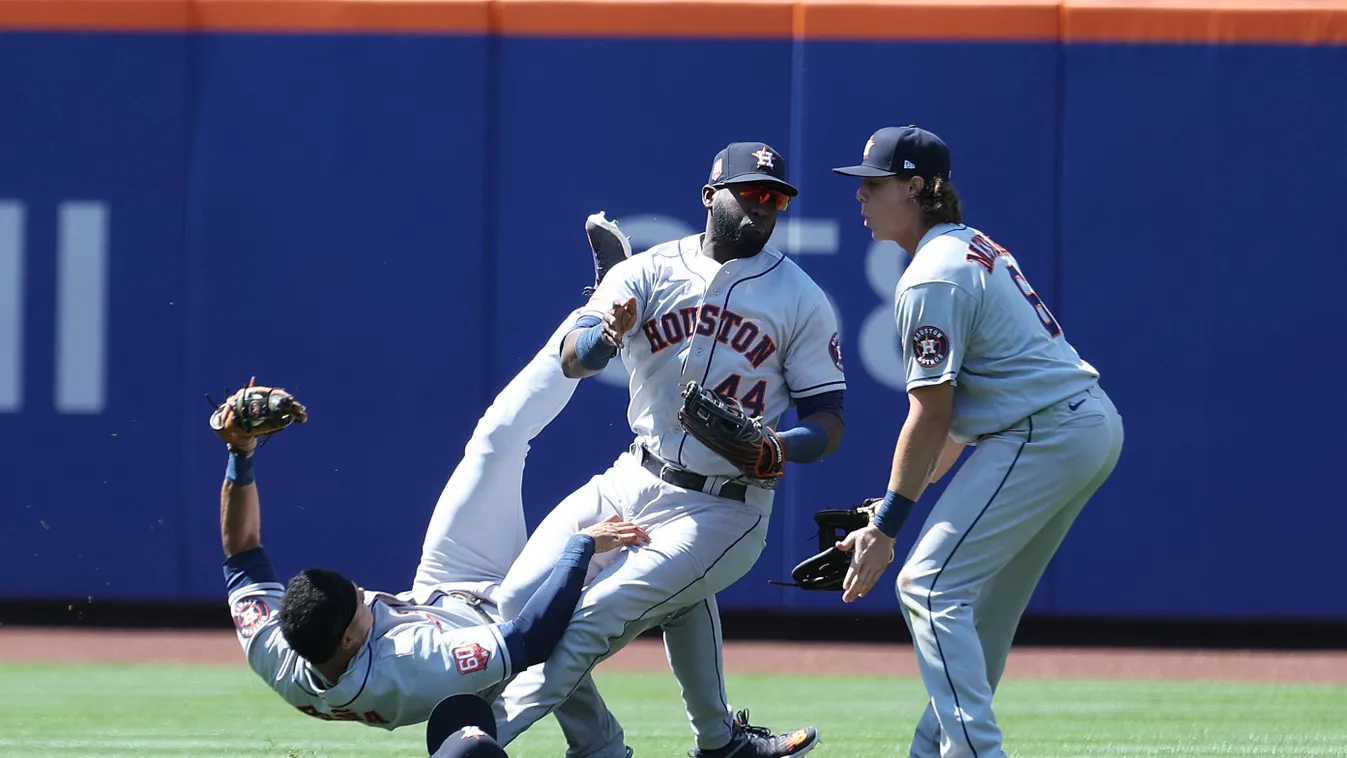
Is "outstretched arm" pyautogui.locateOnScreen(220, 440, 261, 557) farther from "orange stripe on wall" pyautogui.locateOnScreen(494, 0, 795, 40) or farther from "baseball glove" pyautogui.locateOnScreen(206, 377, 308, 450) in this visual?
"orange stripe on wall" pyautogui.locateOnScreen(494, 0, 795, 40)

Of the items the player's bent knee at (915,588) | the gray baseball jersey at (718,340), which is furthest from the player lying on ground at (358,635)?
the player's bent knee at (915,588)

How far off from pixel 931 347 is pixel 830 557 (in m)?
0.66

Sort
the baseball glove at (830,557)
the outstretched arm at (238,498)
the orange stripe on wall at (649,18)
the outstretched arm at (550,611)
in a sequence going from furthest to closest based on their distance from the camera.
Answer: the orange stripe on wall at (649,18)
the baseball glove at (830,557)
the outstretched arm at (238,498)
the outstretched arm at (550,611)

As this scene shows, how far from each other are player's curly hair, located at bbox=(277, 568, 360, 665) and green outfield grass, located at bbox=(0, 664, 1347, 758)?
1.22 meters

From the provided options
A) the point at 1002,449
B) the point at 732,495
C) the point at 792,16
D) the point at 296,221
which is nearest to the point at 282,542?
the point at 296,221

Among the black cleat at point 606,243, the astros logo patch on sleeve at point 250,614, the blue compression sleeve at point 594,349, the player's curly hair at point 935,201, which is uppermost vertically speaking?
the player's curly hair at point 935,201

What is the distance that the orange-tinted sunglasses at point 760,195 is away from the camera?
4.06 meters

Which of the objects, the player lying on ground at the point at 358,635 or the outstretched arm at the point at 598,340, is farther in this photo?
the outstretched arm at the point at 598,340

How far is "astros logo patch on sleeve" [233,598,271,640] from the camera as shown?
12.0ft

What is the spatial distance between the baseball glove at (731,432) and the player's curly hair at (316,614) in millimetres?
873

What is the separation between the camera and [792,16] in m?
7.28

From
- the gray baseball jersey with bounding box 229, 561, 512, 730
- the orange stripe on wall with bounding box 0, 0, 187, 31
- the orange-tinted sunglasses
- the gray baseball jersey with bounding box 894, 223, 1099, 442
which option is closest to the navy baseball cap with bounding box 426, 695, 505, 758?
the gray baseball jersey with bounding box 229, 561, 512, 730

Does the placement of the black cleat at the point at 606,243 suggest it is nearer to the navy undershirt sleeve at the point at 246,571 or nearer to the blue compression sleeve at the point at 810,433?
the blue compression sleeve at the point at 810,433

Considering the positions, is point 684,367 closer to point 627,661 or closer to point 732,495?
point 732,495
